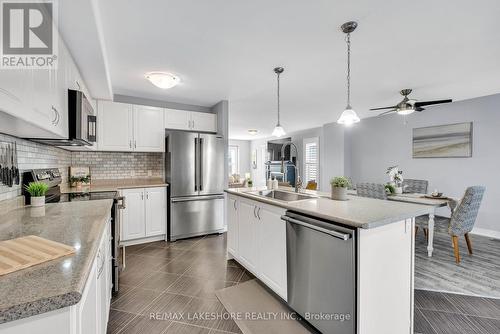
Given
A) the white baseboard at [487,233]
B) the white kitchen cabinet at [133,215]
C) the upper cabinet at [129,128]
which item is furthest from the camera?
the white baseboard at [487,233]

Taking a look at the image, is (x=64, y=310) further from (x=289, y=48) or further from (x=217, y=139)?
(x=217, y=139)

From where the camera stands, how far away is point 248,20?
176cm

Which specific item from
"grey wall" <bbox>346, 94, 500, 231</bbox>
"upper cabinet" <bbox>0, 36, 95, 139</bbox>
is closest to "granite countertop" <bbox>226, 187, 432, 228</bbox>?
"upper cabinet" <bbox>0, 36, 95, 139</bbox>

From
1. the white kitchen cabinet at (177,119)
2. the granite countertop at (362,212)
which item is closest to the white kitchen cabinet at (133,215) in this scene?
the white kitchen cabinet at (177,119)

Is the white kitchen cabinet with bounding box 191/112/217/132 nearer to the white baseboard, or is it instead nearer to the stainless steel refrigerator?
the stainless steel refrigerator

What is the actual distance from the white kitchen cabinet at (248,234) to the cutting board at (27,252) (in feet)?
5.03

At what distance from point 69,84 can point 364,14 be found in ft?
7.96

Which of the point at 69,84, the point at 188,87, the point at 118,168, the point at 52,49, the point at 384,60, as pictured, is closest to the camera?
the point at 52,49

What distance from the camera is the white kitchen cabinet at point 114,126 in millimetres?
3277

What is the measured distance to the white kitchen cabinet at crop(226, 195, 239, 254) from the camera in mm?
2557

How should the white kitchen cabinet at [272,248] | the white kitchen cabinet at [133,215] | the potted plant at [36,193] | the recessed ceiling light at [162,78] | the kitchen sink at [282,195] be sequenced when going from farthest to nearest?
the white kitchen cabinet at [133,215] < the recessed ceiling light at [162,78] < the kitchen sink at [282,195] < the white kitchen cabinet at [272,248] < the potted plant at [36,193]

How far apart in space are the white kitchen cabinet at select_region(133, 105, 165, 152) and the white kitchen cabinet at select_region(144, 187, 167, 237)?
2.38ft

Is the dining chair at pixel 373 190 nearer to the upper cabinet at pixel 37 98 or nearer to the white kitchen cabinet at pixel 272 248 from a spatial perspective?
the white kitchen cabinet at pixel 272 248

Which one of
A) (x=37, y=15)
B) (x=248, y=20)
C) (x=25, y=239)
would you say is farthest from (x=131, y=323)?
(x=248, y=20)
